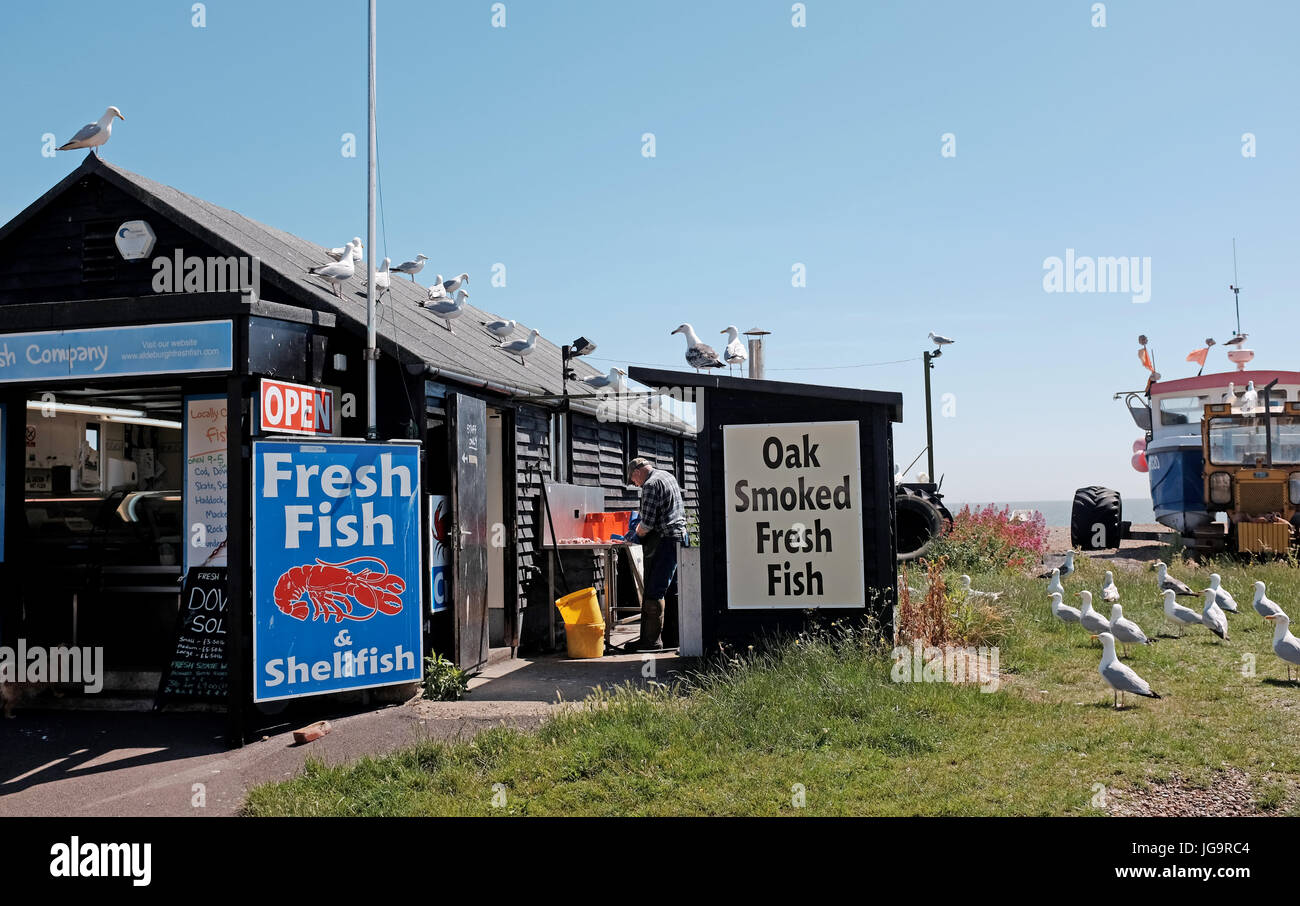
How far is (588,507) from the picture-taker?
14445 millimetres

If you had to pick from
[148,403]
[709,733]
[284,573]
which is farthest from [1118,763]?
[148,403]

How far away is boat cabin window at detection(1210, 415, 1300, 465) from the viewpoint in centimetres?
1722

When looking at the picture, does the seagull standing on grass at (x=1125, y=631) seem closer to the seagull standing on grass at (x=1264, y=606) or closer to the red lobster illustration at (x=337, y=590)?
the seagull standing on grass at (x=1264, y=606)

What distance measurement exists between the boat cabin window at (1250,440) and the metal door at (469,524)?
1295cm

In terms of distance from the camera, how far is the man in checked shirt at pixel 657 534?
39.0 feet

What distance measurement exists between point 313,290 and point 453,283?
218 inches

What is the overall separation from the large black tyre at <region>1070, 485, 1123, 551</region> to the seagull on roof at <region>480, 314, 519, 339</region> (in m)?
11.8

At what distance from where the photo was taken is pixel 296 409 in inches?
362

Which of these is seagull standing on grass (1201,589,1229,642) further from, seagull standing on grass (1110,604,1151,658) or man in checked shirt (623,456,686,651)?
man in checked shirt (623,456,686,651)

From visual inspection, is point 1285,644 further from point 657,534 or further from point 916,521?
point 916,521

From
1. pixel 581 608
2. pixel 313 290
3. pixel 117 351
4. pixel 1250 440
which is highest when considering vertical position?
pixel 313 290

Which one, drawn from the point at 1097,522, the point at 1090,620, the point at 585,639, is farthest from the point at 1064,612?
the point at 1097,522
